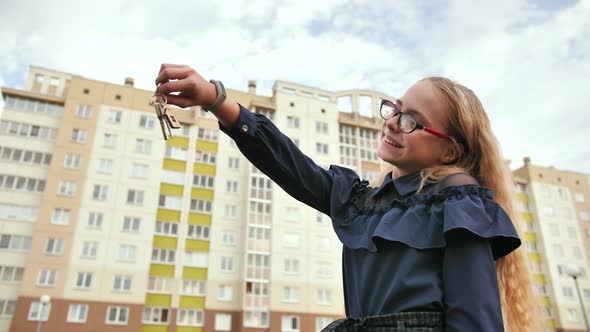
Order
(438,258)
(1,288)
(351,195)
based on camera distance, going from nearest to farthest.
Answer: (438,258)
(351,195)
(1,288)

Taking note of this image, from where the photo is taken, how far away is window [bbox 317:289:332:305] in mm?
36406

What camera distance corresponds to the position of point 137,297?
3341cm

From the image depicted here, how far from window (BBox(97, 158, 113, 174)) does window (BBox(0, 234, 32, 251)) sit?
7.00 meters

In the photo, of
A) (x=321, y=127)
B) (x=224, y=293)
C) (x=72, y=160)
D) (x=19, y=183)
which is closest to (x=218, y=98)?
(x=224, y=293)

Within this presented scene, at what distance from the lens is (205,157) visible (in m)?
39.6

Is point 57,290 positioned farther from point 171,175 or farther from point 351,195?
point 351,195

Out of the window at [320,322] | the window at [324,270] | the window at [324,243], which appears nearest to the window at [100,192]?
the window at [324,243]

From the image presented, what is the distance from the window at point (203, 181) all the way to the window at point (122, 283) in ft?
29.2

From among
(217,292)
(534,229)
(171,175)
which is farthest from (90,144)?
(534,229)

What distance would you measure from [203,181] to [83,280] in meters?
11.5

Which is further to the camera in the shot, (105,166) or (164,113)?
A: (105,166)

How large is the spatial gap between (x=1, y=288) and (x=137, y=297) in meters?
8.87

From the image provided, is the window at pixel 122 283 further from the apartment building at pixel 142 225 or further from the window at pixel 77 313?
the window at pixel 77 313

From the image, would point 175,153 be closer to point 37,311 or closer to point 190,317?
point 190,317
